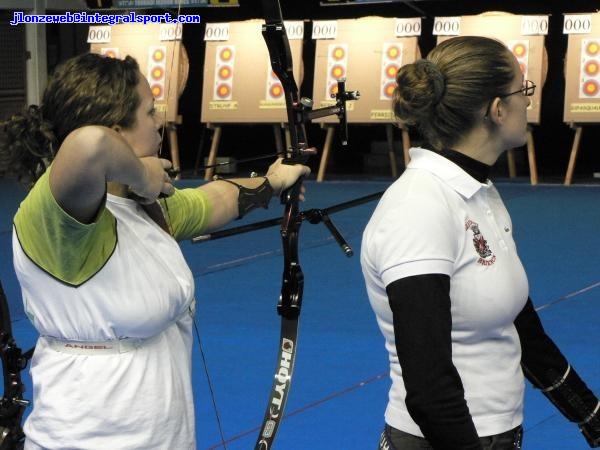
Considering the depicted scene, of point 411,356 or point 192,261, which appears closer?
point 411,356

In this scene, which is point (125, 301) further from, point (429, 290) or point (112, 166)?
point (429, 290)

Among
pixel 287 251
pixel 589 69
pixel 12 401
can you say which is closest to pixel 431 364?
pixel 287 251

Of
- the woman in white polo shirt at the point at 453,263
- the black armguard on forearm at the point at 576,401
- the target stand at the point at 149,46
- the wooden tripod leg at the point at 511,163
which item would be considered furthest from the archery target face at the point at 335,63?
the woman in white polo shirt at the point at 453,263

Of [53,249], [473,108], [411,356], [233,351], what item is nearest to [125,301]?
[53,249]

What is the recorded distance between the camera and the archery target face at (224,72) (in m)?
9.40

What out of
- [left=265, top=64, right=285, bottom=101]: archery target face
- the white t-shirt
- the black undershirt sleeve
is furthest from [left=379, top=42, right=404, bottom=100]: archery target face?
the black undershirt sleeve

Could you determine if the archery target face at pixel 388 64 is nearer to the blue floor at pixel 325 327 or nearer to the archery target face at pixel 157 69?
the archery target face at pixel 157 69

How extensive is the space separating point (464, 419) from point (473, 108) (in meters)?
0.43

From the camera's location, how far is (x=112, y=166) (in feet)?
4.93

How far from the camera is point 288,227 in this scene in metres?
2.21

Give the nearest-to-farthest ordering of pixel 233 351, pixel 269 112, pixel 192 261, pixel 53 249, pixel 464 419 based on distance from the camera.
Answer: pixel 464 419 → pixel 53 249 → pixel 233 351 → pixel 192 261 → pixel 269 112

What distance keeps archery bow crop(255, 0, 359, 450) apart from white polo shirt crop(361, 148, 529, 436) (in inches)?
22.4

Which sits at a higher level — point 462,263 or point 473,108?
point 473,108

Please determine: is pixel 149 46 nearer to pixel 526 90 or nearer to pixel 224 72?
pixel 224 72
